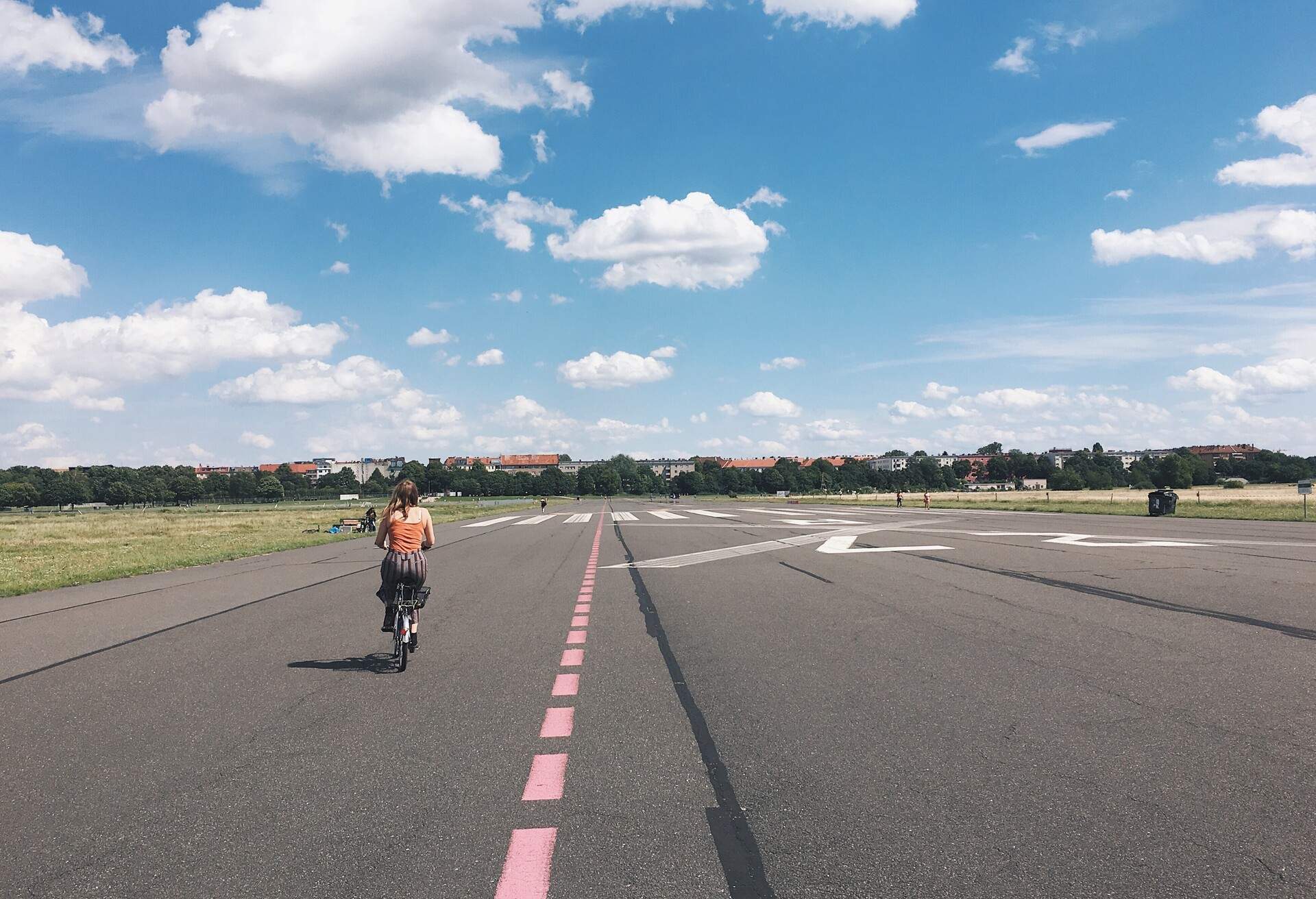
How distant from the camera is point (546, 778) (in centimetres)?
467

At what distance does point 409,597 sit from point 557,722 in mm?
2631

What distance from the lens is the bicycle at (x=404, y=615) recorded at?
7785 millimetres

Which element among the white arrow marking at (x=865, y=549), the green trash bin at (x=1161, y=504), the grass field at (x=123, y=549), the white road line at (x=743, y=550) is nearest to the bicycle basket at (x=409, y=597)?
the white road line at (x=743, y=550)

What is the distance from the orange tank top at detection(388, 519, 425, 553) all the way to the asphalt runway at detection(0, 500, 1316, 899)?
3.48 feet

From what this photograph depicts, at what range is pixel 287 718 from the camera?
6102mm

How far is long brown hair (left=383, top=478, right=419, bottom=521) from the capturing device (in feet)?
26.9

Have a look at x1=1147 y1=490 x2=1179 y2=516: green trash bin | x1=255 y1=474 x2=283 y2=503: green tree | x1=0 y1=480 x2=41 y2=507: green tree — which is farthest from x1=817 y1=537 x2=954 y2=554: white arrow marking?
x1=0 y1=480 x2=41 y2=507: green tree

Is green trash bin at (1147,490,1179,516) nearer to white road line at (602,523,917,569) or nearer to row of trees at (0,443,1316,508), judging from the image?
white road line at (602,523,917,569)

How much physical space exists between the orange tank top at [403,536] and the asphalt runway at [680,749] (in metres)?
1.06

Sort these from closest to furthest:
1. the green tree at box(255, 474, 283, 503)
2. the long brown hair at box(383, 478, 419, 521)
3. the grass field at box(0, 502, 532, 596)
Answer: the long brown hair at box(383, 478, 419, 521), the grass field at box(0, 502, 532, 596), the green tree at box(255, 474, 283, 503)

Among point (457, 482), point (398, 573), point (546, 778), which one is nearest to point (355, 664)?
point (398, 573)

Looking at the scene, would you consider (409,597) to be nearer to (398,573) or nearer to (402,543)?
(398,573)

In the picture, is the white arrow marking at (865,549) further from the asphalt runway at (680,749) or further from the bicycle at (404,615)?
the bicycle at (404,615)

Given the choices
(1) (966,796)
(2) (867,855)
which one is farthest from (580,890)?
(1) (966,796)
